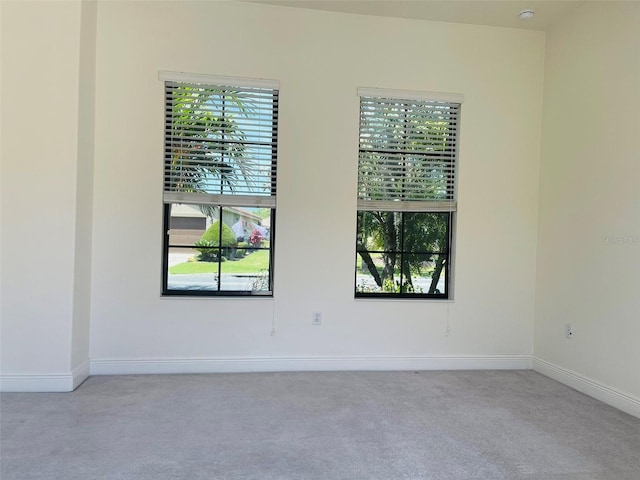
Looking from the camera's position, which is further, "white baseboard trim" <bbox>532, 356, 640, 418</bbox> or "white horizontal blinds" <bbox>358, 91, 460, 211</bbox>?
"white horizontal blinds" <bbox>358, 91, 460, 211</bbox>

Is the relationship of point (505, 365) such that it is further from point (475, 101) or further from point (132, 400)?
point (132, 400)

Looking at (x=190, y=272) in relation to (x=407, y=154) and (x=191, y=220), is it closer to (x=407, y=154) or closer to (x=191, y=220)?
(x=191, y=220)

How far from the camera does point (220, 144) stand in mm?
3424

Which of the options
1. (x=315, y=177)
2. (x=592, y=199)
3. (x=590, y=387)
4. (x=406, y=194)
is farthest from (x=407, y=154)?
(x=590, y=387)

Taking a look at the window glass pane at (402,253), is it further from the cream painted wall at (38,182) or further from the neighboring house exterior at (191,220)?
the cream painted wall at (38,182)

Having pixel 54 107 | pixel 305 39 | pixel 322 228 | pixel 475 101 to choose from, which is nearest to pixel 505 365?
pixel 322 228

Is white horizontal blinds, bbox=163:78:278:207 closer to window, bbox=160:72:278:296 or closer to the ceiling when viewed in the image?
window, bbox=160:72:278:296

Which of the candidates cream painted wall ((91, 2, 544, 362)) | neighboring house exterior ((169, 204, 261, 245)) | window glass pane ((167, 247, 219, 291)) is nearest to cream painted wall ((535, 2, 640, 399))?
cream painted wall ((91, 2, 544, 362))

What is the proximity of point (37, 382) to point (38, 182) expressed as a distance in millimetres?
1446

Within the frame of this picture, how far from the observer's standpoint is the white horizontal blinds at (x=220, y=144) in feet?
11.1

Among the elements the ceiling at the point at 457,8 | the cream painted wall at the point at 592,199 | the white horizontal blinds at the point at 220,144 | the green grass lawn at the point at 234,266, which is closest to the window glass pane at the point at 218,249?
the green grass lawn at the point at 234,266

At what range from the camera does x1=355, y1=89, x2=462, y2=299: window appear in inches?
142

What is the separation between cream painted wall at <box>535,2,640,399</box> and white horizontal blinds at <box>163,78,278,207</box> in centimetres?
250

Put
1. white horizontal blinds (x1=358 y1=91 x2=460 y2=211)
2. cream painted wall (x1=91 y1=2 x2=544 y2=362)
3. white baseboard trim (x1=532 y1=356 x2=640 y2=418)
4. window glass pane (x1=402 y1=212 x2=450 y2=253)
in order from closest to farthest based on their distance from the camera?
white baseboard trim (x1=532 y1=356 x2=640 y2=418) → cream painted wall (x1=91 y1=2 x2=544 y2=362) → white horizontal blinds (x1=358 y1=91 x2=460 y2=211) → window glass pane (x1=402 y1=212 x2=450 y2=253)
